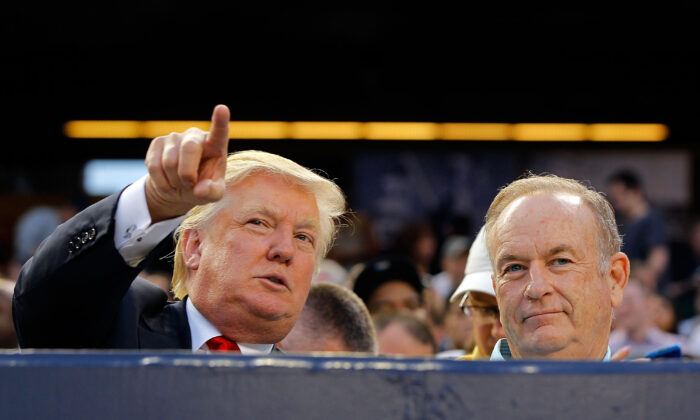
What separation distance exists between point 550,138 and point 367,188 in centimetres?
176

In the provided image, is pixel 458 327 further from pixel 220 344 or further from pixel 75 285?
pixel 75 285

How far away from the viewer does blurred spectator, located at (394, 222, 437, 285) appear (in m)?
8.37

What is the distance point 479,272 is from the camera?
291 centimetres

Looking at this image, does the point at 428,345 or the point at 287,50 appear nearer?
the point at 428,345

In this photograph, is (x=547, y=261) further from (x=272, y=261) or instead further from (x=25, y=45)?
(x=25, y=45)

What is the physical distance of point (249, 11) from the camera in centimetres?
786

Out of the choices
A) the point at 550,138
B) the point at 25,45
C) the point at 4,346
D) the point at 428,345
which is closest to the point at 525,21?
the point at 550,138

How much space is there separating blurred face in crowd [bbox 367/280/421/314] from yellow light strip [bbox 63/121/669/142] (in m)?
4.50

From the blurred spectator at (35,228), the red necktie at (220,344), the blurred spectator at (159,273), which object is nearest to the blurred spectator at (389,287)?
the blurred spectator at (159,273)

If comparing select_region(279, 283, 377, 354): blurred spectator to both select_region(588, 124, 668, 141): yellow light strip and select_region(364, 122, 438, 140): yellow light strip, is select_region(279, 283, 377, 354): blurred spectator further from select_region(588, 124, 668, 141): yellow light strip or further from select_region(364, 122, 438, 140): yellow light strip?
select_region(588, 124, 668, 141): yellow light strip

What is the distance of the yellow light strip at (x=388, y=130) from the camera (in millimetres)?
8906

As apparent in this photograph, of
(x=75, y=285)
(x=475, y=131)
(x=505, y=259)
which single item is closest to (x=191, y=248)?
(x=75, y=285)

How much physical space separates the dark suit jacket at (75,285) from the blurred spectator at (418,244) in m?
6.49

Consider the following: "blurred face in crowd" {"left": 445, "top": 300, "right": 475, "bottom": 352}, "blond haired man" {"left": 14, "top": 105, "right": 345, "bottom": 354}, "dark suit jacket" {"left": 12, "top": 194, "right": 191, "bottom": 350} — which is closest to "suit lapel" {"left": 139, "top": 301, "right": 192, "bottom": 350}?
"blond haired man" {"left": 14, "top": 105, "right": 345, "bottom": 354}
